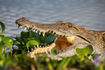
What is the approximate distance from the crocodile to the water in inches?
86.9

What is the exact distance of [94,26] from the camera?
601cm

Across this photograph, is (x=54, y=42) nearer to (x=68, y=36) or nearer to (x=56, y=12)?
(x=68, y=36)

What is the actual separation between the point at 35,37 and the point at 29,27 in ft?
2.46

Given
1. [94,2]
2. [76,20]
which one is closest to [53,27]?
[76,20]

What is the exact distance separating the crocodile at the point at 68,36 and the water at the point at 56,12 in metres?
2.21

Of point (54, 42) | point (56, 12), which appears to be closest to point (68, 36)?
point (54, 42)

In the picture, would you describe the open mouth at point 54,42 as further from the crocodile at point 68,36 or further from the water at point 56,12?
the water at point 56,12

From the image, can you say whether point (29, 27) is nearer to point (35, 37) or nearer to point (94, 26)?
point (35, 37)

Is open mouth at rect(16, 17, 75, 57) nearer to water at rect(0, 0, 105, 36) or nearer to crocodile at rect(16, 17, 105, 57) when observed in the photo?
crocodile at rect(16, 17, 105, 57)

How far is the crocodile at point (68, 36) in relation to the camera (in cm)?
264

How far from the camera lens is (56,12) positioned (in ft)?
25.6

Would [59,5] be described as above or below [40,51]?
above

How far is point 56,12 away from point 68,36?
5112mm

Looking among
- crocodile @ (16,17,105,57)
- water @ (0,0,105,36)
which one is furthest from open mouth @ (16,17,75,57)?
water @ (0,0,105,36)
